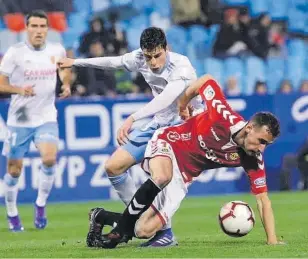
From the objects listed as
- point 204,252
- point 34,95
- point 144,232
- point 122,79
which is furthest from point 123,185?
point 122,79

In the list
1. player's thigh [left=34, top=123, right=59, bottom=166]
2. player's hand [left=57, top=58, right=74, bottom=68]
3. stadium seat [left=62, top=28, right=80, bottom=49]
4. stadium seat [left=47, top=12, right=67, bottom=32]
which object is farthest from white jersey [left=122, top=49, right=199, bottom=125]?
stadium seat [left=47, top=12, right=67, bottom=32]

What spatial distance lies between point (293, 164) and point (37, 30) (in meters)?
6.19

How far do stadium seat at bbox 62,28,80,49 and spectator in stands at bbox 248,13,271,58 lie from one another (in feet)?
10.5

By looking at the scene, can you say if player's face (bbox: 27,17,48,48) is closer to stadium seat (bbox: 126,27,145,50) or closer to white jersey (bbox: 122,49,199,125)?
white jersey (bbox: 122,49,199,125)

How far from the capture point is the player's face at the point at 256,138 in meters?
8.21

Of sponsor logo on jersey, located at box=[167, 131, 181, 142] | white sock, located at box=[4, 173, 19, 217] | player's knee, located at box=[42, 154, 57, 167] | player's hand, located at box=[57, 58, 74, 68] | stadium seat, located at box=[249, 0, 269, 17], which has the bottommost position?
white sock, located at box=[4, 173, 19, 217]

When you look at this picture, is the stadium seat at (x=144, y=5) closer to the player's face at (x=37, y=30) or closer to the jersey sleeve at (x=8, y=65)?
the player's face at (x=37, y=30)

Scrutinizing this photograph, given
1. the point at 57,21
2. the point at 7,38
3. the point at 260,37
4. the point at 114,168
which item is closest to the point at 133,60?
the point at 114,168

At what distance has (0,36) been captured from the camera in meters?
18.6

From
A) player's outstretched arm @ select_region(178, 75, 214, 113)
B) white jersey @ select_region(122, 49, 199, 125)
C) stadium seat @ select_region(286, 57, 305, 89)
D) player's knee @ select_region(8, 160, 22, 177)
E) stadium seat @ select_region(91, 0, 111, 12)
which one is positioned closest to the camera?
player's outstretched arm @ select_region(178, 75, 214, 113)

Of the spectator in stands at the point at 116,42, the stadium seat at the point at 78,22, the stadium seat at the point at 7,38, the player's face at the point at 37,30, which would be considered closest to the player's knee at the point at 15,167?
the player's face at the point at 37,30

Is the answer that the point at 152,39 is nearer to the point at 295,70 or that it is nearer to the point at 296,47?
the point at 295,70

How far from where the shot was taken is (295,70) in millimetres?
19609

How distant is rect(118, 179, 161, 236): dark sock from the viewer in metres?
8.48
